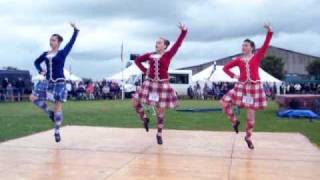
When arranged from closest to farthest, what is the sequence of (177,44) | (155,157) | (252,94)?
(155,157) → (252,94) → (177,44)

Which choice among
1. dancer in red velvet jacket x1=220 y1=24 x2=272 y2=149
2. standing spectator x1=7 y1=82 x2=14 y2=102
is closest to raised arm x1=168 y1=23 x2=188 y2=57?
dancer in red velvet jacket x1=220 y1=24 x2=272 y2=149

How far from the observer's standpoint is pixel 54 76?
28.5 ft

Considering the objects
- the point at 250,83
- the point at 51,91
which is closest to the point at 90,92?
the point at 51,91

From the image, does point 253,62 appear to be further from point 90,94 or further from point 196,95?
point 196,95

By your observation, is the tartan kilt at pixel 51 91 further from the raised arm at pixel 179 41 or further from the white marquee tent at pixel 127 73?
the white marquee tent at pixel 127 73

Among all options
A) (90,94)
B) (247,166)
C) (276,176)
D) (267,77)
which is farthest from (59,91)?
(90,94)

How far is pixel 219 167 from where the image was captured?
6.74m

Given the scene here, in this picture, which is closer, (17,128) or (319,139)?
(319,139)

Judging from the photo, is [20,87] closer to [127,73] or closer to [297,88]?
[127,73]

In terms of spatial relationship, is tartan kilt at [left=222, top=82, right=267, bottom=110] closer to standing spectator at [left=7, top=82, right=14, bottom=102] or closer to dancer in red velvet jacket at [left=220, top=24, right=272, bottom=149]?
dancer in red velvet jacket at [left=220, top=24, right=272, bottom=149]

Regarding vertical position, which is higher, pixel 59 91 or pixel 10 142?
pixel 59 91

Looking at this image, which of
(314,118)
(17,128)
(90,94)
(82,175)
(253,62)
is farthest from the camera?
(90,94)

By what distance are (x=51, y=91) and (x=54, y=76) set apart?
0.87 ft

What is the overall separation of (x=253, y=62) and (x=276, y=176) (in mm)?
2766
